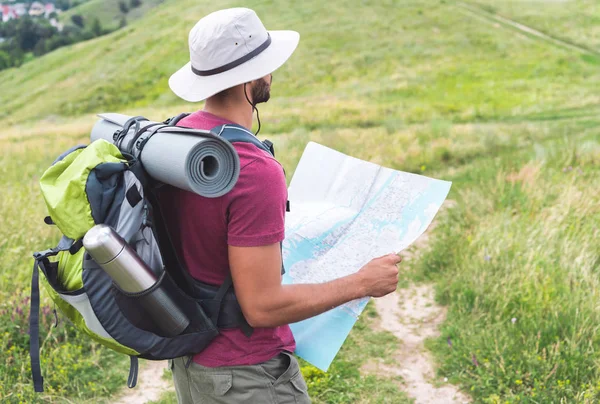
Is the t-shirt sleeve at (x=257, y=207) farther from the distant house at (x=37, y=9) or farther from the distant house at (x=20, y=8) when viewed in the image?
the distant house at (x=20, y=8)

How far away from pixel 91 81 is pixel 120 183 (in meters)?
42.0

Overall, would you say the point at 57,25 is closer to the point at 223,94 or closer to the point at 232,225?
the point at 223,94

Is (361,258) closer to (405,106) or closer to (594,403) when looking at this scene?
(594,403)

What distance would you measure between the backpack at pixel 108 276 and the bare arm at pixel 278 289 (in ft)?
0.45

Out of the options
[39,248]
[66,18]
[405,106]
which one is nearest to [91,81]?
[405,106]

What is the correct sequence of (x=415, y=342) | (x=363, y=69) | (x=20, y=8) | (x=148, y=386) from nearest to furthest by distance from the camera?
(x=148, y=386), (x=415, y=342), (x=363, y=69), (x=20, y=8)

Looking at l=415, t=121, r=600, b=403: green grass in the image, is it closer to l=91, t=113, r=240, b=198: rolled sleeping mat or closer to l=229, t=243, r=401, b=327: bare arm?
l=229, t=243, r=401, b=327: bare arm

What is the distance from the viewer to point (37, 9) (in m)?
141

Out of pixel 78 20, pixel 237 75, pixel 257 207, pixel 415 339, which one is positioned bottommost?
pixel 78 20

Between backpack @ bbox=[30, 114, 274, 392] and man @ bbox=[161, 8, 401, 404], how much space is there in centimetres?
6

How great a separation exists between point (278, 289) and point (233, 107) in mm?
618

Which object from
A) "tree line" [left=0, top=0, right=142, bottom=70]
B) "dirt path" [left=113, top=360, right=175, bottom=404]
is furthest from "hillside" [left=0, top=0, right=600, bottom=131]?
"tree line" [left=0, top=0, right=142, bottom=70]

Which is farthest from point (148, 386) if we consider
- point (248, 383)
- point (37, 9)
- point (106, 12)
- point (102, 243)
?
point (37, 9)

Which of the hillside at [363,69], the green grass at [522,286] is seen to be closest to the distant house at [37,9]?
the hillside at [363,69]
